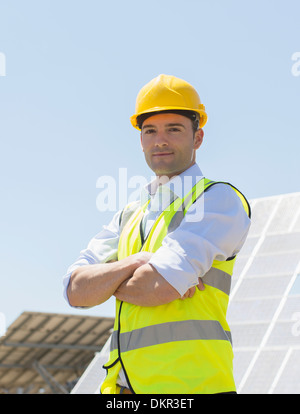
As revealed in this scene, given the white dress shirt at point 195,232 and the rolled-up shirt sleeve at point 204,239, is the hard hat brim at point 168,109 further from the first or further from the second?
the rolled-up shirt sleeve at point 204,239

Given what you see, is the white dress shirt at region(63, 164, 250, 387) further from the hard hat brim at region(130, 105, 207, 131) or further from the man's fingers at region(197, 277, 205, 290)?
the hard hat brim at region(130, 105, 207, 131)

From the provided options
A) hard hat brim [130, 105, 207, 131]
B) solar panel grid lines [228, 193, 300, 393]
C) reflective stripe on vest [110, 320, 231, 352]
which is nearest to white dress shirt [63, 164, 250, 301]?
reflective stripe on vest [110, 320, 231, 352]

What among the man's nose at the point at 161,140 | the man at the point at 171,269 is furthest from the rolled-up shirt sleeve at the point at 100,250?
the man's nose at the point at 161,140

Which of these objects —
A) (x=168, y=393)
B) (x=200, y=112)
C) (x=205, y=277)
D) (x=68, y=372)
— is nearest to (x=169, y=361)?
(x=168, y=393)

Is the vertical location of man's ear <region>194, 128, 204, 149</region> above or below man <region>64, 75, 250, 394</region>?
above

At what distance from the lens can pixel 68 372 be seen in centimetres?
2256

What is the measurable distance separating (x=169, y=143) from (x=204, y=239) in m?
0.60

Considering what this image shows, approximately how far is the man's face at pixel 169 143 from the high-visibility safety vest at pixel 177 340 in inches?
8.2

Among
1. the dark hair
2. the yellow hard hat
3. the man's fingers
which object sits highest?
the yellow hard hat

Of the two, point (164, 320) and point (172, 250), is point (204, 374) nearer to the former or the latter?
point (164, 320)

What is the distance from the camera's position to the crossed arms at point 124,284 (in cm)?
300

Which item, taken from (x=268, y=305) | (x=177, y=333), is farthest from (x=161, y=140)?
(x=268, y=305)

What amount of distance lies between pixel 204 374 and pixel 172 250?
21.5 inches

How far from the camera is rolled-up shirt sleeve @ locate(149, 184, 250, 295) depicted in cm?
298
